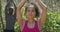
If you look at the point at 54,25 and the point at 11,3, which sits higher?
the point at 11,3

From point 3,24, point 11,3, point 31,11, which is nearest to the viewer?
point 31,11

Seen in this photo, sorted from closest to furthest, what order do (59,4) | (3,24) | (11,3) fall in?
(11,3), (3,24), (59,4)

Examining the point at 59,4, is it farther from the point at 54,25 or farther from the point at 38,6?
the point at 38,6

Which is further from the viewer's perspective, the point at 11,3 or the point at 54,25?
the point at 54,25

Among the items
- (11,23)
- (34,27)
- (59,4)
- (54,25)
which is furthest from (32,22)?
(59,4)

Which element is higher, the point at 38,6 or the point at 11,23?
the point at 38,6

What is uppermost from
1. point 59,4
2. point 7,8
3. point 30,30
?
point 7,8

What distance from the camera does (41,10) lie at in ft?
10.6

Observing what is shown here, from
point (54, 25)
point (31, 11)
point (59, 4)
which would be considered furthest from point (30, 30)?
point (59, 4)

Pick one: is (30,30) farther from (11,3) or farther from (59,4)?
(59,4)

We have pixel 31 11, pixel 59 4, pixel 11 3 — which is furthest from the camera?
pixel 59 4

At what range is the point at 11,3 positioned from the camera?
10.8 feet

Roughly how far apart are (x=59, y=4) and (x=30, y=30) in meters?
4.66

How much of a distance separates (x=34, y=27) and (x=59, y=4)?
15.1 feet
